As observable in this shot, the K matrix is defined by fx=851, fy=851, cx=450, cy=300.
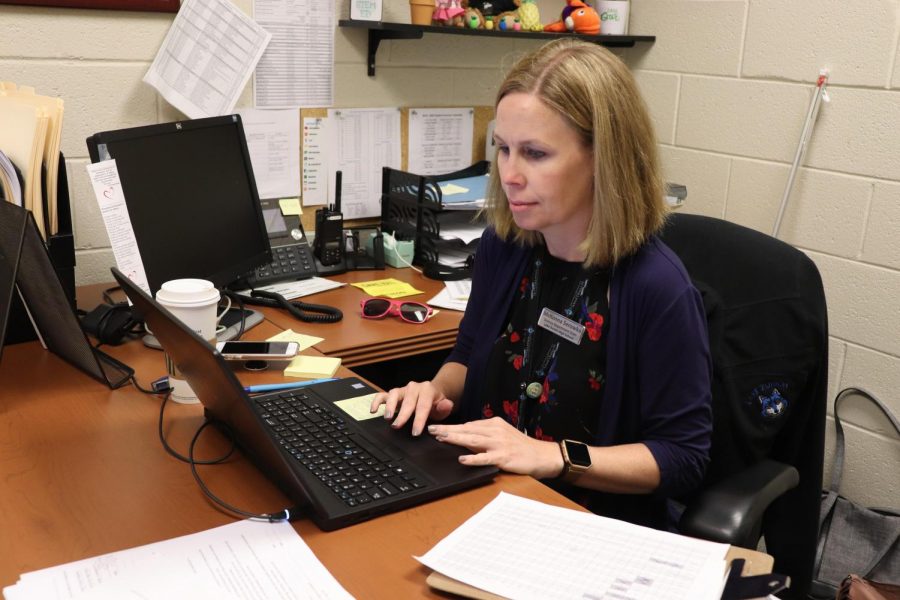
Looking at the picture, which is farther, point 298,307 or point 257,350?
point 298,307

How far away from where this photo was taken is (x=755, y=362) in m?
1.40

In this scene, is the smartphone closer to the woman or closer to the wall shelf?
the woman

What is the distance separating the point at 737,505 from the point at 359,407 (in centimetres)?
59

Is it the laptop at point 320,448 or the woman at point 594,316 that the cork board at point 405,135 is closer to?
the woman at point 594,316

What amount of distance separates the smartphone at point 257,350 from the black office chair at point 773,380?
74 centimetres

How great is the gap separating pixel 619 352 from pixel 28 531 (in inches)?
34.9

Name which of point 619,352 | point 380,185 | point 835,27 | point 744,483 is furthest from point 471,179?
point 744,483

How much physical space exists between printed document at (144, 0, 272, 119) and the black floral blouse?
41.4 inches

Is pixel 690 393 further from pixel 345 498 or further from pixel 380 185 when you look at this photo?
pixel 380 185

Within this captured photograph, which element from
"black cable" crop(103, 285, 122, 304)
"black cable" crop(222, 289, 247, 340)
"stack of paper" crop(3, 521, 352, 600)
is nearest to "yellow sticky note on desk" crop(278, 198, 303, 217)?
"black cable" crop(222, 289, 247, 340)

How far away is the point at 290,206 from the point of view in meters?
2.30

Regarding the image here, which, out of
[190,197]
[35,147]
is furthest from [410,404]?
[35,147]

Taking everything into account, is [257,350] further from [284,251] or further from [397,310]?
[284,251]

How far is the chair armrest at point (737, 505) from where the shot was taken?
47.8 inches
